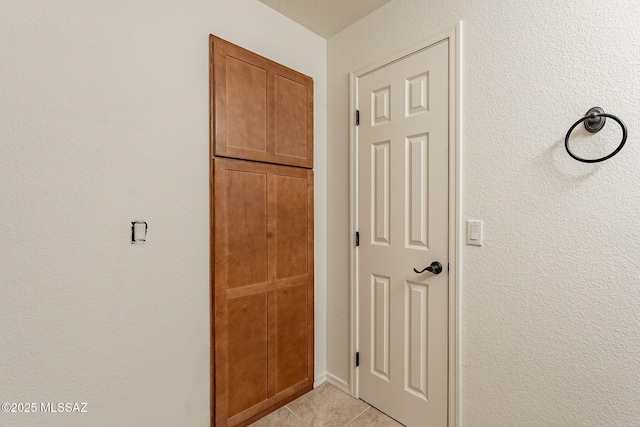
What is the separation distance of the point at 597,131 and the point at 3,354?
2.34 meters

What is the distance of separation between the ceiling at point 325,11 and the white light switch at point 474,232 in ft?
4.62

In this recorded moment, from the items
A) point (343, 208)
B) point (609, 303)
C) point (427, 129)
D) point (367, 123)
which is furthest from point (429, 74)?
point (609, 303)

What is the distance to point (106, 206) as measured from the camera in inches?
49.5

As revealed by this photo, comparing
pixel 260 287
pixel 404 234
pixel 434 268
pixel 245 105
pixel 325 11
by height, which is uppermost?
pixel 325 11

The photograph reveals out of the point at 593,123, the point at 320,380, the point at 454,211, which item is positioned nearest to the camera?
the point at 593,123

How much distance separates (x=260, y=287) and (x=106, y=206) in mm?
880

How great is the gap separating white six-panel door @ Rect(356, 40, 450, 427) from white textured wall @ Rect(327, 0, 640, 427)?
0.13m

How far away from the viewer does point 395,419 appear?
1.75m

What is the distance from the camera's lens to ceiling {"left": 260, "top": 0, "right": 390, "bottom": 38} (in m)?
1.78

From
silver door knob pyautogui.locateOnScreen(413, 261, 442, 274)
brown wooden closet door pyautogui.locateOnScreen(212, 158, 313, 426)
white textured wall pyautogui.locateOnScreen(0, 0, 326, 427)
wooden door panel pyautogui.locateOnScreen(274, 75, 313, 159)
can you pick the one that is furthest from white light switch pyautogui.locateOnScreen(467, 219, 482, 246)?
white textured wall pyautogui.locateOnScreen(0, 0, 326, 427)

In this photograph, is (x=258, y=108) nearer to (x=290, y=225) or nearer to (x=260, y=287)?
(x=290, y=225)

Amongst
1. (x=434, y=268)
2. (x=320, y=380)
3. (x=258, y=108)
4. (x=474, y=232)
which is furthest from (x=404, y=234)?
(x=320, y=380)

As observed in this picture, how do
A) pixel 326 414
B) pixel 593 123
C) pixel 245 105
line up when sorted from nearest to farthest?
1. pixel 593 123
2. pixel 245 105
3. pixel 326 414

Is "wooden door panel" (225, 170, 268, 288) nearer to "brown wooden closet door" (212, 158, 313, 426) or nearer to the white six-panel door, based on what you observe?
"brown wooden closet door" (212, 158, 313, 426)
